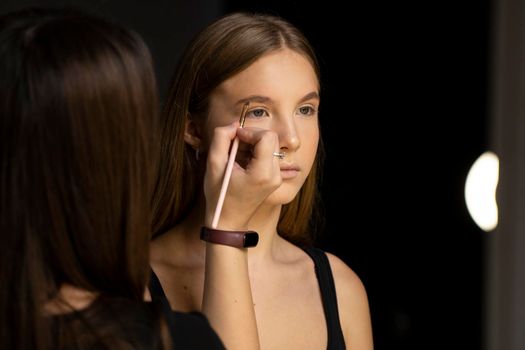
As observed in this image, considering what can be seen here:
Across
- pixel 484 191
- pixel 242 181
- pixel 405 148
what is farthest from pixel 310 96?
pixel 405 148

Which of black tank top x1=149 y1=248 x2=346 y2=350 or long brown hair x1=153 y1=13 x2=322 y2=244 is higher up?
long brown hair x1=153 y1=13 x2=322 y2=244

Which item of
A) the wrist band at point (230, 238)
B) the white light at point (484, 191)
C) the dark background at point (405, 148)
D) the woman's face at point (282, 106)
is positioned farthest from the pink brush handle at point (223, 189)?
the dark background at point (405, 148)

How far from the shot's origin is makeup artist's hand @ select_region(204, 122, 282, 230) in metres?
1.15

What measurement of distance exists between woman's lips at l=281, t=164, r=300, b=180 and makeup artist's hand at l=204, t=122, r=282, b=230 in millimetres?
127

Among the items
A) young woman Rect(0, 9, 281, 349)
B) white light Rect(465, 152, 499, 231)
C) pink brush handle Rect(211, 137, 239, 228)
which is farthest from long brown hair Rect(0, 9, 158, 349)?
white light Rect(465, 152, 499, 231)

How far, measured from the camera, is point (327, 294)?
1.41m

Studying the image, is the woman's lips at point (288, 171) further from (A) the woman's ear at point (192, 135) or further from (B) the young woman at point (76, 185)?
(B) the young woman at point (76, 185)

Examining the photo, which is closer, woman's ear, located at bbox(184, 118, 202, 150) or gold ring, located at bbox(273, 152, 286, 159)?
gold ring, located at bbox(273, 152, 286, 159)

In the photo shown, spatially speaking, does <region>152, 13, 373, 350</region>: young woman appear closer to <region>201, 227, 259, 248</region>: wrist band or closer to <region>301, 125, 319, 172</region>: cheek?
<region>301, 125, 319, 172</region>: cheek

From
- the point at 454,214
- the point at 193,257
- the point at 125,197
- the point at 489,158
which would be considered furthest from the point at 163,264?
the point at 454,214

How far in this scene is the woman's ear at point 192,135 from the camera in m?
1.37

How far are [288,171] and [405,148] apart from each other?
1.20 m

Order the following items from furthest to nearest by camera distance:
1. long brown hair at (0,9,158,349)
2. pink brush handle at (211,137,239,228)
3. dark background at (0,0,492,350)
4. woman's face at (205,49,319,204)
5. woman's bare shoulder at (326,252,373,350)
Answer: dark background at (0,0,492,350) < woman's bare shoulder at (326,252,373,350) < woman's face at (205,49,319,204) < pink brush handle at (211,137,239,228) < long brown hair at (0,9,158,349)

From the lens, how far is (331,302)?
140 centimetres
